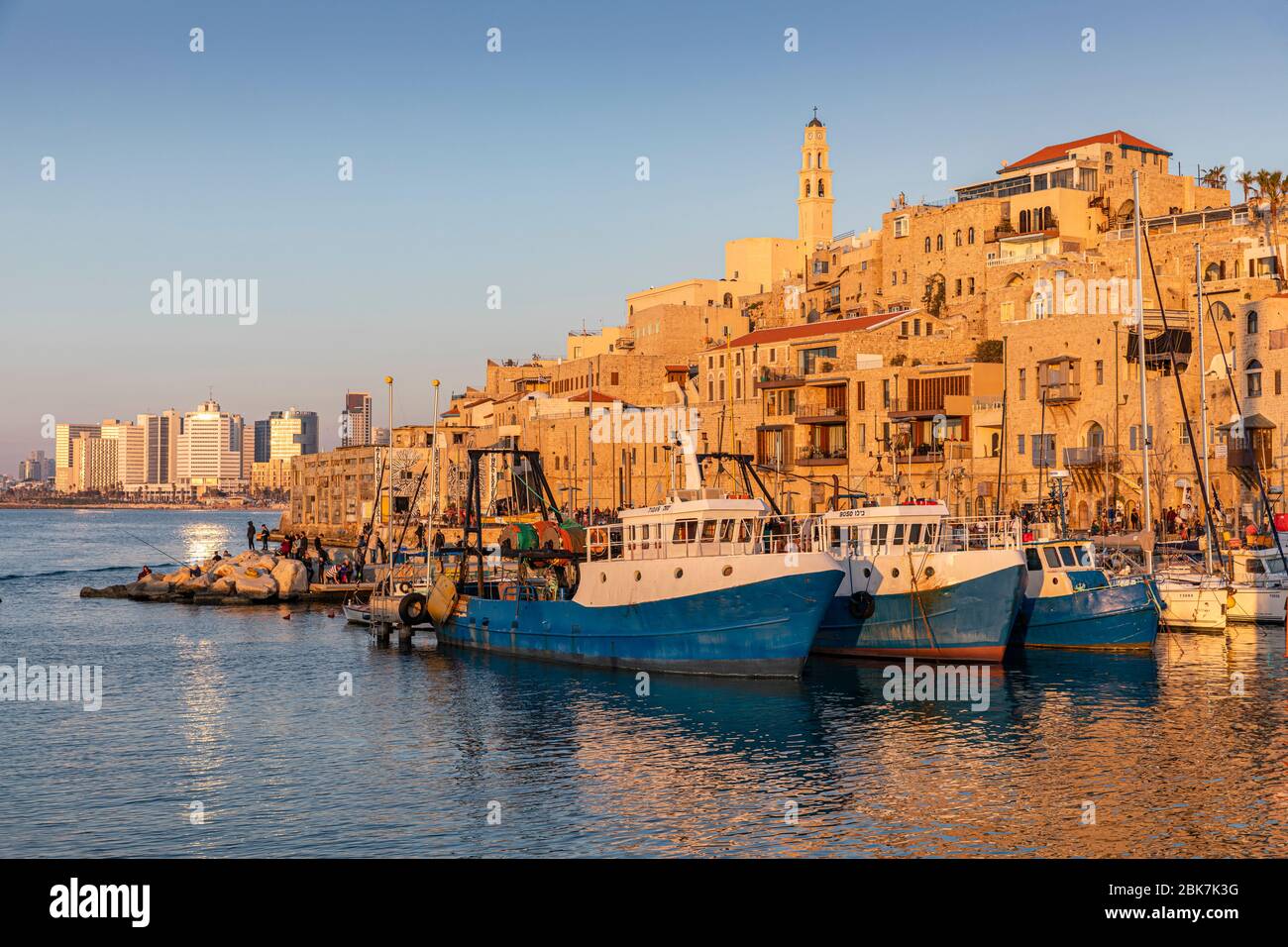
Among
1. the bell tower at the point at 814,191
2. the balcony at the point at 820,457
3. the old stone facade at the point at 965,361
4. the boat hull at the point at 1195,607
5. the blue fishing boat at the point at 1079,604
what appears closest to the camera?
the blue fishing boat at the point at 1079,604

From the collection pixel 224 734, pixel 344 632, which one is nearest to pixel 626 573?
pixel 224 734

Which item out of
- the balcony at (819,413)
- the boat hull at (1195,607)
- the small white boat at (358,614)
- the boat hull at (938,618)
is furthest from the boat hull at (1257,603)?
the balcony at (819,413)

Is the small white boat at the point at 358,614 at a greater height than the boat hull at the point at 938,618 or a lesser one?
lesser

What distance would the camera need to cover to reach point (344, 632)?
5331 centimetres

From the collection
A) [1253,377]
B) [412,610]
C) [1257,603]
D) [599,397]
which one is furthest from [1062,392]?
[599,397]

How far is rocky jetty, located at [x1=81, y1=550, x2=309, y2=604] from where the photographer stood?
68.4 m

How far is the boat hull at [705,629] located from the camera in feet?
112

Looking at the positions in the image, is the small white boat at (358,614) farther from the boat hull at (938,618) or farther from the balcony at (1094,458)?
the balcony at (1094,458)

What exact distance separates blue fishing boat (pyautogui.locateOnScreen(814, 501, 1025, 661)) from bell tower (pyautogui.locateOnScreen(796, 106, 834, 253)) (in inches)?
3532

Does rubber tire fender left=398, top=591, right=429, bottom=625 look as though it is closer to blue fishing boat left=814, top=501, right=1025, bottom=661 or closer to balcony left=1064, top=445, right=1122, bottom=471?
blue fishing boat left=814, top=501, right=1025, bottom=661

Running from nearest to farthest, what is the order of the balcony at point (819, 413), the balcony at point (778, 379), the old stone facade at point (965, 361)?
the old stone facade at point (965, 361), the balcony at point (819, 413), the balcony at point (778, 379)

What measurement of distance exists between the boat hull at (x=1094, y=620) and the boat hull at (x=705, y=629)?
432 inches
